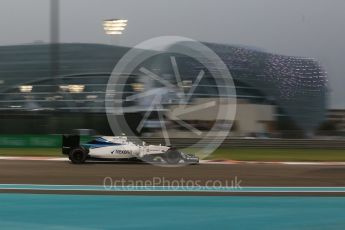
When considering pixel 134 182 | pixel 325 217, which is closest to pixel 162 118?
pixel 134 182

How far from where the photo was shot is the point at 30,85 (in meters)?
61.5

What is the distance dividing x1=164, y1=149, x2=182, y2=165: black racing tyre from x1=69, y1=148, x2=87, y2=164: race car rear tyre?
2167 mm

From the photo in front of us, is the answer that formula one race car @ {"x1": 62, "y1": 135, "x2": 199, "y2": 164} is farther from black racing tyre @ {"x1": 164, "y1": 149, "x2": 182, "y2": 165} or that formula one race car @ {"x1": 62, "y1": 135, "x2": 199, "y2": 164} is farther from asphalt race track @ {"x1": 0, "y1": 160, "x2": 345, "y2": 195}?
asphalt race track @ {"x1": 0, "y1": 160, "x2": 345, "y2": 195}

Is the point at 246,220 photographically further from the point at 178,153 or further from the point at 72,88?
the point at 72,88

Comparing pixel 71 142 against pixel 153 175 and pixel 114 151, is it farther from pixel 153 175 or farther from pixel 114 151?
pixel 153 175

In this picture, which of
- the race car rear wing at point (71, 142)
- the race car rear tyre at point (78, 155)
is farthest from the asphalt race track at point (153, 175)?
the race car rear wing at point (71, 142)

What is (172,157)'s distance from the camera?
45.4 feet

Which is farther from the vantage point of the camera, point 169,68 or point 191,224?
point 169,68

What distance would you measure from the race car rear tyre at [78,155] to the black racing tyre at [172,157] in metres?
2.17

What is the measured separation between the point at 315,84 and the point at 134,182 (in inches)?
2736

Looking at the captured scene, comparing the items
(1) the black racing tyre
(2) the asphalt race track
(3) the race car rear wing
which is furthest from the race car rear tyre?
(1) the black racing tyre

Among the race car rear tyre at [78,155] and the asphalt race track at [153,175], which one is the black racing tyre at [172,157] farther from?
the race car rear tyre at [78,155]

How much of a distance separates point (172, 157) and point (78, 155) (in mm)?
2492

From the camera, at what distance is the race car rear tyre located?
1411 centimetres
